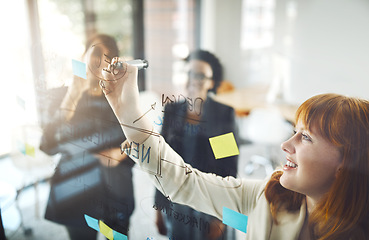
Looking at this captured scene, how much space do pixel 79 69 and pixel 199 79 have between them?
15.6 inches

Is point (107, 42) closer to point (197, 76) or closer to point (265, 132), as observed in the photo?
point (197, 76)

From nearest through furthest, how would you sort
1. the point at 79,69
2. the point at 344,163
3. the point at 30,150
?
the point at 344,163 → the point at 79,69 → the point at 30,150

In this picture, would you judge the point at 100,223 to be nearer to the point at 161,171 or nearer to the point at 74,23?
the point at 161,171

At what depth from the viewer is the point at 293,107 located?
1.88ft

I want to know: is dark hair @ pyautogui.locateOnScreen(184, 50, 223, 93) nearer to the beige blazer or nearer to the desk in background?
the desk in background

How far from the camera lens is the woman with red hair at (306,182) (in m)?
0.48

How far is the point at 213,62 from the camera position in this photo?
0.67m

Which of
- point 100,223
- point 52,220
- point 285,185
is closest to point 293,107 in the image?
point 285,185

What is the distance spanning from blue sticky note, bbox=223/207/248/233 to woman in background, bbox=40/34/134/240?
0.30 meters

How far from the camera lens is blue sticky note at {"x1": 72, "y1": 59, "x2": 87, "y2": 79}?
87cm

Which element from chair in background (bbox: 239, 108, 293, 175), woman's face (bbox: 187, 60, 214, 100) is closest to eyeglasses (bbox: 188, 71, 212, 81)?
woman's face (bbox: 187, 60, 214, 100)

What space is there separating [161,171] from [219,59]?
1.02 ft

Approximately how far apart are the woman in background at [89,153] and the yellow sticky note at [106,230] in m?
0.02

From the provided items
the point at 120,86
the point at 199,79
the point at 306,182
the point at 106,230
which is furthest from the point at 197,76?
the point at 106,230
